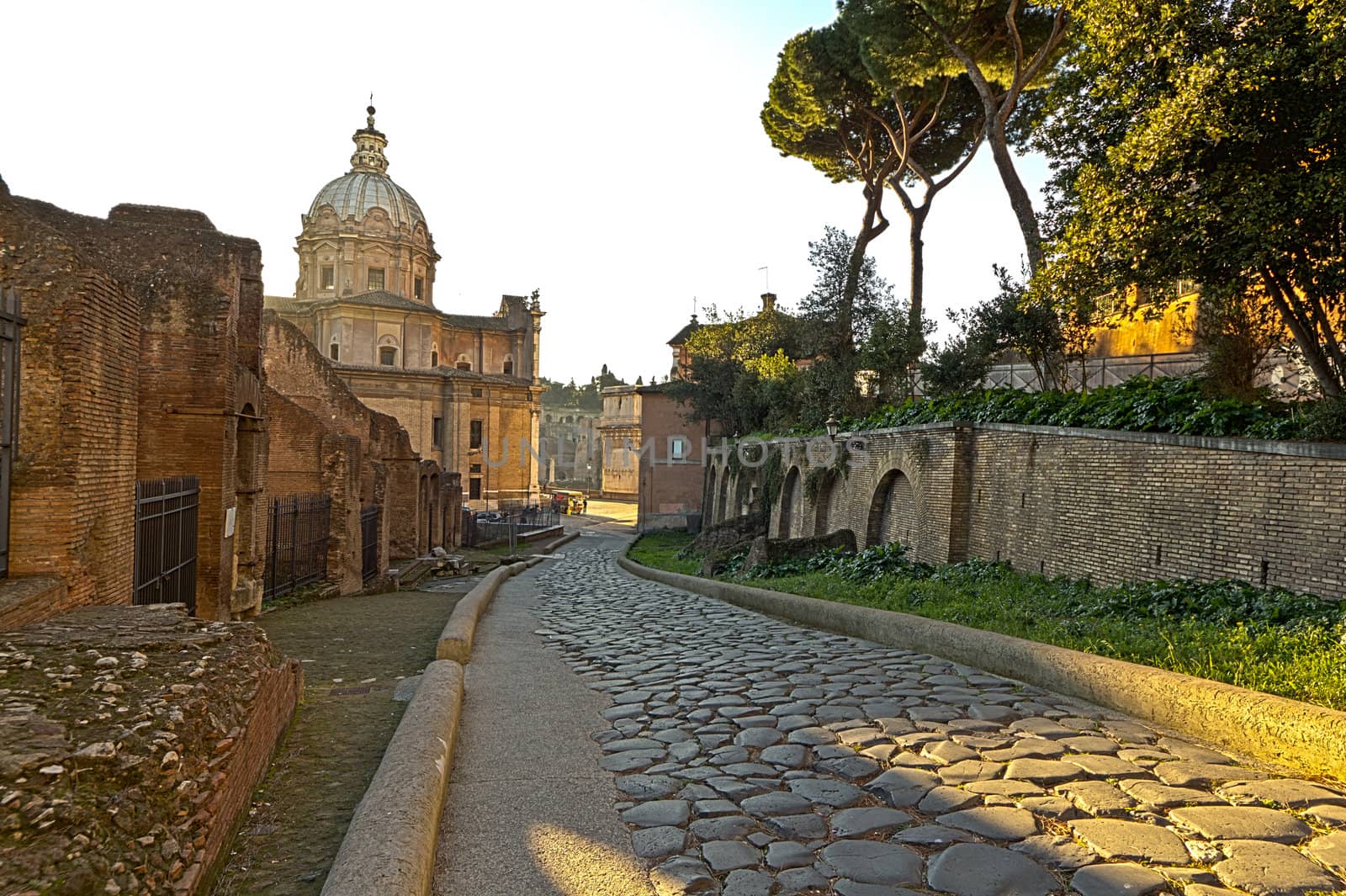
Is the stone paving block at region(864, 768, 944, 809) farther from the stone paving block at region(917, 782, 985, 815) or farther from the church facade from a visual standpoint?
the church facade

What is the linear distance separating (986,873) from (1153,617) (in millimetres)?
5537

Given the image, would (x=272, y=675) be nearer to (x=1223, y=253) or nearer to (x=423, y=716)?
(x=423, y=716)

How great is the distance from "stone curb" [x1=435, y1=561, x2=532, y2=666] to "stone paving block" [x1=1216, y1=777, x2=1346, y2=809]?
18.5ft

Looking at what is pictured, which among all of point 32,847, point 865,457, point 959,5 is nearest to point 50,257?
point 32,847

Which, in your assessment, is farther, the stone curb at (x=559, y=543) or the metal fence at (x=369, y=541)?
the stone curb at (x=559, y=543)

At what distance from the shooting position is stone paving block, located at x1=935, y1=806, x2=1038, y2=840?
3.53 metres

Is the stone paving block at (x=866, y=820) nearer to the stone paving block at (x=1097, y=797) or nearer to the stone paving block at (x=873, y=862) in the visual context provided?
→ the stone paving block at (x=873, y=862)

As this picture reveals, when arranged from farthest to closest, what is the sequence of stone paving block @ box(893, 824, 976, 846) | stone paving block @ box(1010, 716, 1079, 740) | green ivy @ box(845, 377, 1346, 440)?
green ivy @ box(845, 377, 1346, 440) → stone paving block @ box(1010, 716, 1079, 740) → stone paving block @ box(893, 824, 976, 846)

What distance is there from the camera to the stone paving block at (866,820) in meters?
3.63

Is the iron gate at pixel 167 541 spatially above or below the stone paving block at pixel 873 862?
above

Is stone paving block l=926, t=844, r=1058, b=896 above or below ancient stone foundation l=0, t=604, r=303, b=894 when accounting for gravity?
below

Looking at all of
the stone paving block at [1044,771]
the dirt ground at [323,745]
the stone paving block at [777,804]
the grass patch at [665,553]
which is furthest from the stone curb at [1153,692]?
the grass patch at [665,553]

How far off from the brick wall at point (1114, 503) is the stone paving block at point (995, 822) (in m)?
5.16

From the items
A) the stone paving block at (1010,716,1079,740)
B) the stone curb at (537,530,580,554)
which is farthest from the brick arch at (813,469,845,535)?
the stone paving block at (1010,716,1079,740)
